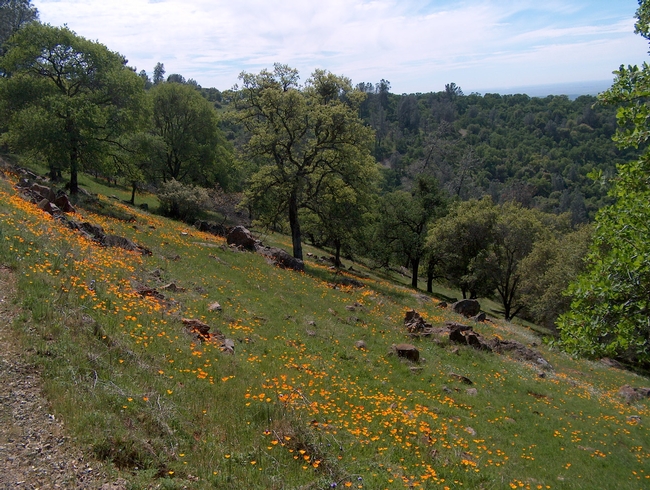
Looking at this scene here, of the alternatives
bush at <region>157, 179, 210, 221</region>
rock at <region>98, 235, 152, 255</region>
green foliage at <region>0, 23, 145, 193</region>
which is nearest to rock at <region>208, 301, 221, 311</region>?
rock at <region>98, 235, 152, 255</region>

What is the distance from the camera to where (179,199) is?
139ft

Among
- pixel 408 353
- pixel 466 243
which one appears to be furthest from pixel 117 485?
pixel 466 243

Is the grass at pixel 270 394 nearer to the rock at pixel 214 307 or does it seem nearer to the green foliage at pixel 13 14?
the rock at pixel 214 307

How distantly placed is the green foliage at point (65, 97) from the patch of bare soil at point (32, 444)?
2472 centimetres

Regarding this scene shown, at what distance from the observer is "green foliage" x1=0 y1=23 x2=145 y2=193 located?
26891 millimetres

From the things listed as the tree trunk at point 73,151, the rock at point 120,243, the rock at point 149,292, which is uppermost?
the tree trunk at point 73,151

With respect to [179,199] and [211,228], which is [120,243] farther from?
[179,199]

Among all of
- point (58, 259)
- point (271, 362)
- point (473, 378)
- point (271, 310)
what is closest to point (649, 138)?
point (473, 378)

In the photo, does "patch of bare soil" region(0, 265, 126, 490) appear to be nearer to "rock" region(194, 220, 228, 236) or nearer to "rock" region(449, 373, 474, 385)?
"rock" region(449, 373, 474, 385)

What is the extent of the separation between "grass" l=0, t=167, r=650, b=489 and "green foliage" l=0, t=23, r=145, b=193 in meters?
8.81

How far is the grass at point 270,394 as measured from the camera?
6.90 metres

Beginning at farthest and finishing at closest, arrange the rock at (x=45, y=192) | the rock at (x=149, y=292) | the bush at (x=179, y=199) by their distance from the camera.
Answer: the bush at (x=179, y=199)
the rock at (x=45, y=192)
the rock at (x=149, y=292)

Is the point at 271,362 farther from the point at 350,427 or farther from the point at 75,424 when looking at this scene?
the point at 75,424

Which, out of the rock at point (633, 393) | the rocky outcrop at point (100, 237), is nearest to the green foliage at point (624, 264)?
the rock at point (633, 393)
